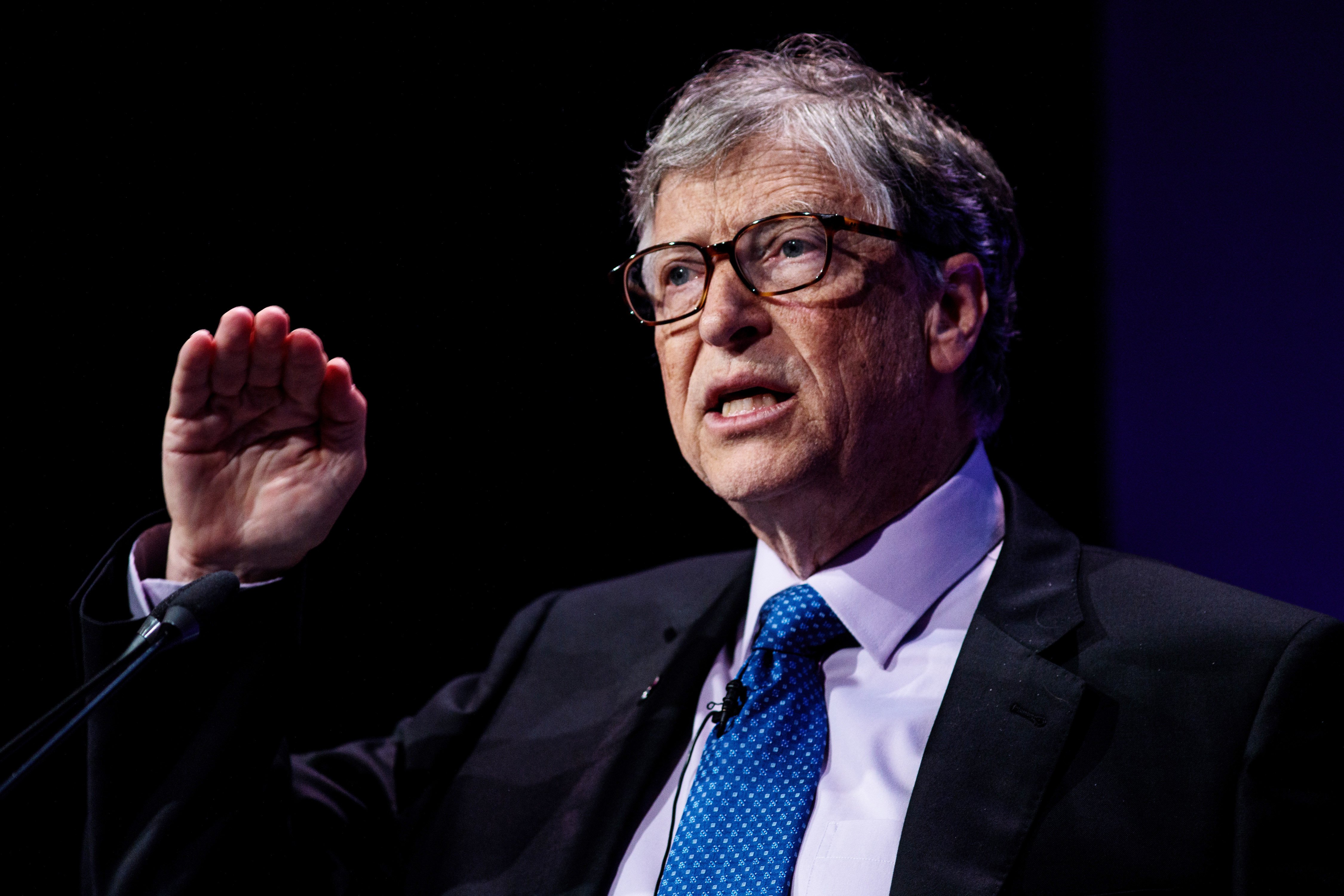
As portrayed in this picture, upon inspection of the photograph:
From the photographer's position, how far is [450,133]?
7.63 feet

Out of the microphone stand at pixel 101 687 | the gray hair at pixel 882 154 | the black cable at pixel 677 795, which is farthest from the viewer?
the gray hair at pixel 882 154

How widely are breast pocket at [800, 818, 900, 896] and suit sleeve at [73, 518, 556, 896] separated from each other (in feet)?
2.84

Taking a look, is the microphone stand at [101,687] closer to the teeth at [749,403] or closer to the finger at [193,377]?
the finger at [193,377]

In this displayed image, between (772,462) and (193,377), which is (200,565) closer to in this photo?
(193,377)

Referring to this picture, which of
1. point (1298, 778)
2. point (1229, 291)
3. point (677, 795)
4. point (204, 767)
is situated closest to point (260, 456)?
point (204, 767)

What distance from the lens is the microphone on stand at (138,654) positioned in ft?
3.33

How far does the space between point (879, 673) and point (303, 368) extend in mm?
1037

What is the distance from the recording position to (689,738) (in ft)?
5.84

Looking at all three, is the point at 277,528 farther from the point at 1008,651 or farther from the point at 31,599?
the point at 1008,651

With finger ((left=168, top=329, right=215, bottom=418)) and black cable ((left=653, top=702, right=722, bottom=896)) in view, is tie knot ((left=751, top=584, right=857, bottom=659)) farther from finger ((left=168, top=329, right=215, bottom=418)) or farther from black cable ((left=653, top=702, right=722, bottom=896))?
finger ((left=168, top=329, right=215, bottom=418))

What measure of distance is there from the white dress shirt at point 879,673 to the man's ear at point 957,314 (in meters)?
0.20

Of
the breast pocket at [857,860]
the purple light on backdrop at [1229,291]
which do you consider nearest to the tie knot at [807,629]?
the breast pocket at [857,860]

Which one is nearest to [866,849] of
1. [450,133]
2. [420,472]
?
[420,472]

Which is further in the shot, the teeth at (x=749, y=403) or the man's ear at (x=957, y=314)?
the man's ear at (x=957, y=314)
